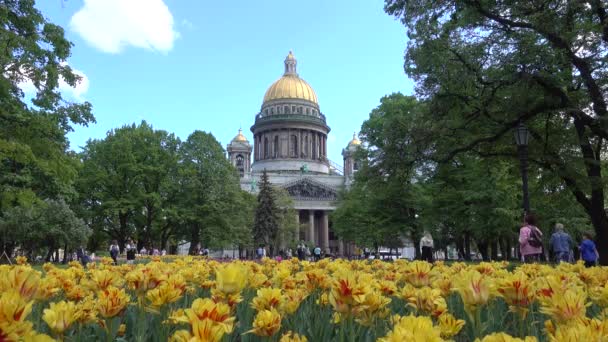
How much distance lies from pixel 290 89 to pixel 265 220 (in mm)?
49978

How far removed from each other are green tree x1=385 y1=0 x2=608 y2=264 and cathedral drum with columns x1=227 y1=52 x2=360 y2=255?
61306 mm

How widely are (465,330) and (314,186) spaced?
78.9 metres

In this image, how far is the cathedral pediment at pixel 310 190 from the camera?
3199 inches

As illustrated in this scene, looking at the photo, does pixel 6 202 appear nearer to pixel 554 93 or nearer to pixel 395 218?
pixel 554 93

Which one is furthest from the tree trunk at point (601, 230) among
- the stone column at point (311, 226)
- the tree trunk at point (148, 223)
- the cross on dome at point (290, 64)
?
the cross on dome at point (290, 64)

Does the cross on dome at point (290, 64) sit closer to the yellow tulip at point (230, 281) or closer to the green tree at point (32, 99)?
the green tree at point (32, 99)

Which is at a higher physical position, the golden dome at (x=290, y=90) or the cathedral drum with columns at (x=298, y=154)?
the golden dome at (x=290, y=90)

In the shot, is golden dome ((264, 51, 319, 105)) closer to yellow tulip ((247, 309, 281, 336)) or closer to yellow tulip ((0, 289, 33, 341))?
yellow tulip ((247, 309, 281, 336))

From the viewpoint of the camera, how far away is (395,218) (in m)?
34.0

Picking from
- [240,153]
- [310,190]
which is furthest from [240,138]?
[310,190]

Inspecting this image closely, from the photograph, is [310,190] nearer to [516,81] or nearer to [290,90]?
[290,90]

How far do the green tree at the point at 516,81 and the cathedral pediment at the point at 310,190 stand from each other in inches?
2442

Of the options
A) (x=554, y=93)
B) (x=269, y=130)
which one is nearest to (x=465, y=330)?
(x=554, y=93)

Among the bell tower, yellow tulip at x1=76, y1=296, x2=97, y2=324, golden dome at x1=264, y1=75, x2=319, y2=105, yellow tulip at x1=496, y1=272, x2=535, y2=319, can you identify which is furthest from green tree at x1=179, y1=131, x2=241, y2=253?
golden dome at x1=264, y1=75, x2=319, y2=105
